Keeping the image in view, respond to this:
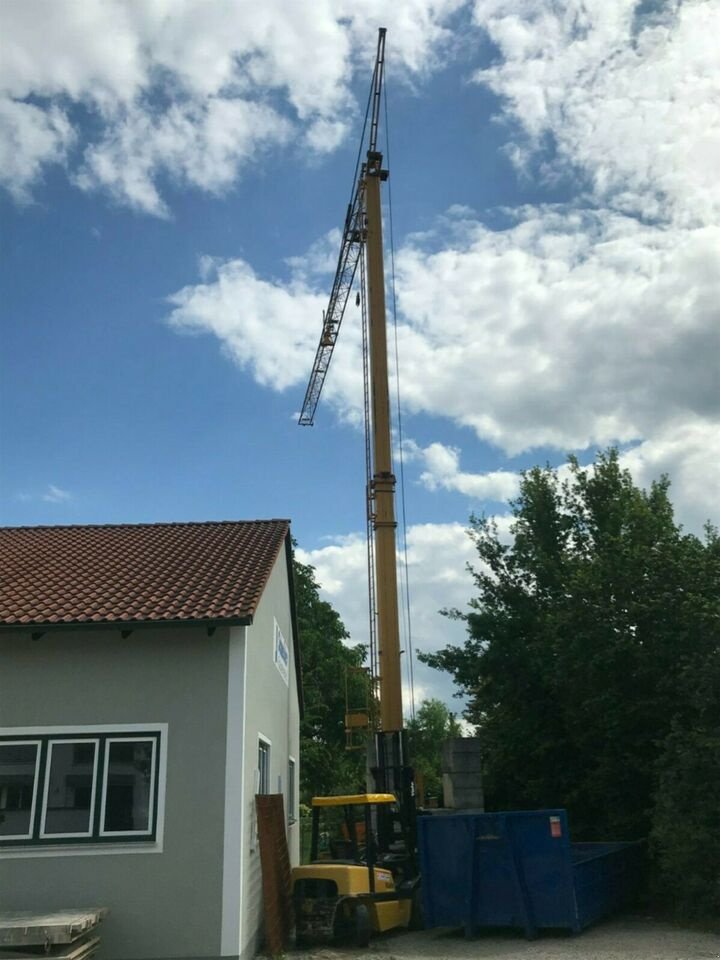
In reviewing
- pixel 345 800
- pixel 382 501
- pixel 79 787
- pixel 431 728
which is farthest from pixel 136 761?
pixel 431 728

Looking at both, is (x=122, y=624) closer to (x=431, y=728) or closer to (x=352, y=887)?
(x=352, y=887)

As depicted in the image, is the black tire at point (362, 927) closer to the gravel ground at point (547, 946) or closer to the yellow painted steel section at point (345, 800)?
the gravel ground at point (547, 946)

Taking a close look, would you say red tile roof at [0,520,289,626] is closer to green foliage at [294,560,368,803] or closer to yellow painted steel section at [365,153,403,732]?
yellow painted steel section at [365,153,403,732]

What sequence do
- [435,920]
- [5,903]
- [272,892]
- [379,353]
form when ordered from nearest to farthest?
[5,903] < [272,892] < [435,920] < [379,353]

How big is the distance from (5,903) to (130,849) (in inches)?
63.1

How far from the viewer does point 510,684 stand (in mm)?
22953

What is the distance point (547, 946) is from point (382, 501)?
35.2 feet

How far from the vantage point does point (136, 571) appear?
14.1 metres

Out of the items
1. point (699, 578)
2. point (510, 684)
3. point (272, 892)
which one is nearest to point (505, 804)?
point (510, 684)

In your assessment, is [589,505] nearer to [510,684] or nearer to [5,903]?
[510,684]

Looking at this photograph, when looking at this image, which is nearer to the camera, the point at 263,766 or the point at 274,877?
the point at 274,877

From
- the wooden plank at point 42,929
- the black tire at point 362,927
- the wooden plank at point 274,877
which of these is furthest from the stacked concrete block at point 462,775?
the wooden plank at point 42,929

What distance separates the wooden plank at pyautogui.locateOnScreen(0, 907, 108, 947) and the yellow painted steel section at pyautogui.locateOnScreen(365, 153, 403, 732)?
991cm

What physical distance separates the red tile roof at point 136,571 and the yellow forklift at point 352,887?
4055mm
